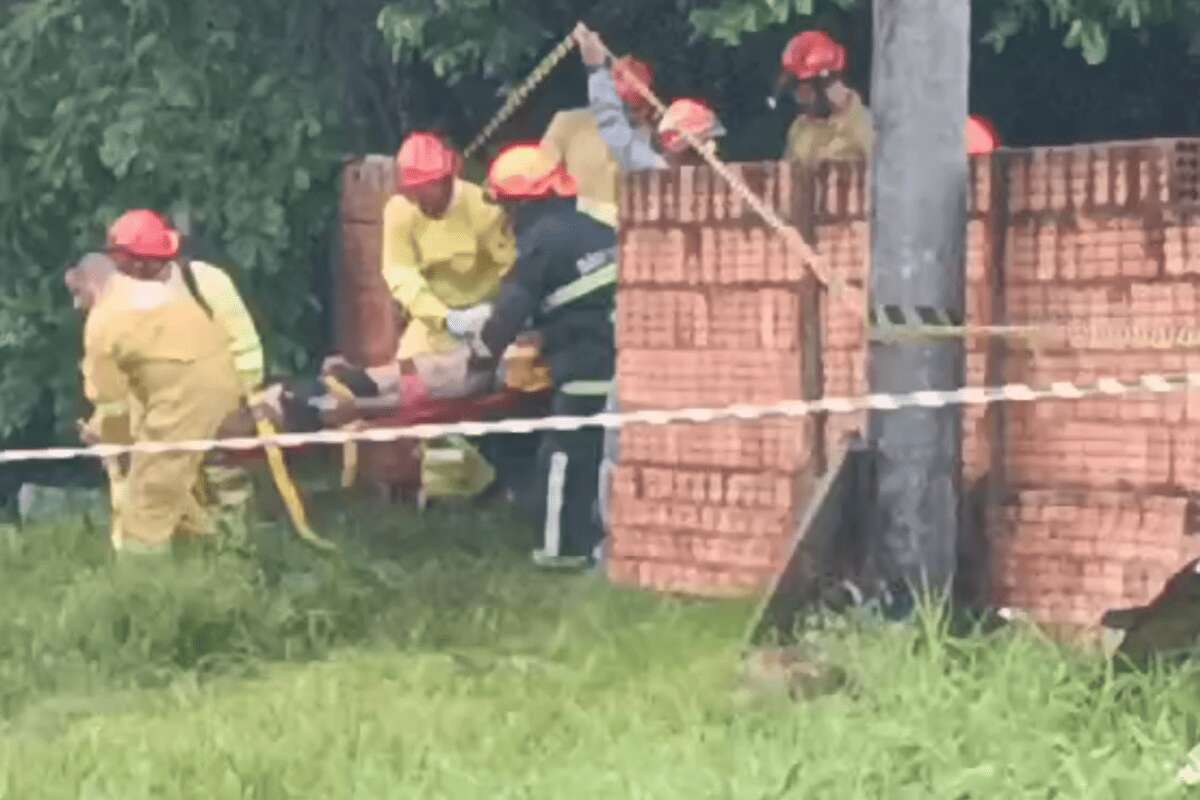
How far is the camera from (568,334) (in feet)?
31.9

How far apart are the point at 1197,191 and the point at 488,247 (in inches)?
148

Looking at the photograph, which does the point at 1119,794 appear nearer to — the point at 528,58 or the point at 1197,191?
the point at 1197,191

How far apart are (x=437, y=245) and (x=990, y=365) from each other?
10.4 ft

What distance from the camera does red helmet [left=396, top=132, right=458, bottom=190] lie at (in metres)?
9.62

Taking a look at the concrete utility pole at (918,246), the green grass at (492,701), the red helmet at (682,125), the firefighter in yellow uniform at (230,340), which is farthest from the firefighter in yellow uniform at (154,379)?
the concrete utility pole at (918,246)

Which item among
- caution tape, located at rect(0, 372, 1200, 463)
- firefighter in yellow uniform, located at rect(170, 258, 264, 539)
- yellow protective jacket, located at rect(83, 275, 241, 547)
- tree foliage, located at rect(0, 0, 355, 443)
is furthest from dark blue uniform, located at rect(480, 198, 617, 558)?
caution tape, located at rect(0, 372, 1200, 463)

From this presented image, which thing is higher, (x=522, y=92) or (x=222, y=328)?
(x=522, y=92)

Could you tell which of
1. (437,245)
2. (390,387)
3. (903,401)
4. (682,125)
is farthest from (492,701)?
(390,387)

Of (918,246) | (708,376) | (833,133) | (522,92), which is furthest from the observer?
(522,92)

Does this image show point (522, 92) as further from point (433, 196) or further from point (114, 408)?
point (114, 408)

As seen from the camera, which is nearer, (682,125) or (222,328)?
(222,328)

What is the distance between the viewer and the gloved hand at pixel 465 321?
9844 mm

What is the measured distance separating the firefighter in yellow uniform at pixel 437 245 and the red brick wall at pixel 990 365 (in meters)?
1.44

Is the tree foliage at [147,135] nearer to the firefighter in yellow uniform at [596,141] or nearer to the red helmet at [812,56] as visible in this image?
the firefighter in yellow uniform at [596,141]
